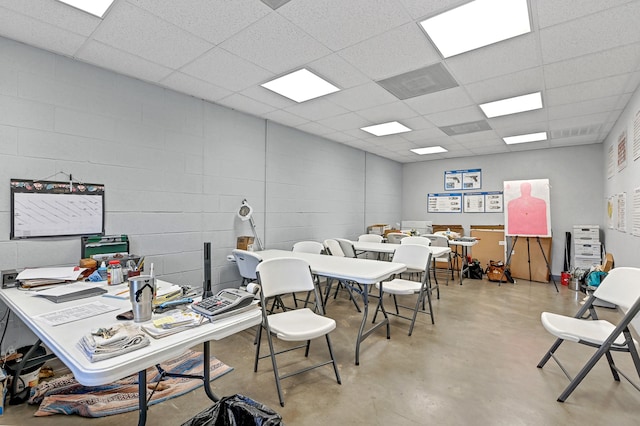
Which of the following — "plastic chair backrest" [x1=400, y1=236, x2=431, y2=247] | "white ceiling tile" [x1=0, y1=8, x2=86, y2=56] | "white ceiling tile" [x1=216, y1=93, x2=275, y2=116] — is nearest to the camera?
"white ceiling tile" [x1=0, y1=8, x2=86, y2=56]

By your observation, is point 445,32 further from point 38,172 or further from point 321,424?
point 38,172

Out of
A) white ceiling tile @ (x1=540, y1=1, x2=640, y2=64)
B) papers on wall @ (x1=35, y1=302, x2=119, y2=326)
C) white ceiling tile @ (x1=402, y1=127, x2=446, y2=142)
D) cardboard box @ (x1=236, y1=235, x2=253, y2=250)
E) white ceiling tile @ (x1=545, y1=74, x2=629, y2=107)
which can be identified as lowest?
papers on wall @ (x1=35, y1=302, x2=119, y2=326)

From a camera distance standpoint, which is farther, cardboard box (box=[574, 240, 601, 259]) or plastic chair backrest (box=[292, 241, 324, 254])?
cardboard box (box=[574, 240, 601, 259])

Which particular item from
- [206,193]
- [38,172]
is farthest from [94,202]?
[206,193]

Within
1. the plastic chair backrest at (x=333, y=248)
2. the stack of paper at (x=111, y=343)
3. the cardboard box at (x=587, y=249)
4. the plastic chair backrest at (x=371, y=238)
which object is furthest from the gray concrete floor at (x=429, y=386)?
the cardboard box at (x=587, y=249)

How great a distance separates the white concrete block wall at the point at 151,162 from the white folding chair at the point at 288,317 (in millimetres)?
1578

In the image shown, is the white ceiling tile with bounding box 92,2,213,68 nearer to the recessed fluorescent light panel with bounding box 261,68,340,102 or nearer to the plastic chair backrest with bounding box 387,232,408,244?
the recessed fluorescent light panel with bounding box 261,68,340,102

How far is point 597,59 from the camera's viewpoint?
2676 millimetres

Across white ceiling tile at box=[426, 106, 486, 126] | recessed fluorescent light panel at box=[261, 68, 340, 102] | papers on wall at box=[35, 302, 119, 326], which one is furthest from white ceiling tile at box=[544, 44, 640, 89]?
papers on wall at box=[35, 302, 119, 326]

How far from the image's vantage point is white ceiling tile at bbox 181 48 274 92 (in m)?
2.74

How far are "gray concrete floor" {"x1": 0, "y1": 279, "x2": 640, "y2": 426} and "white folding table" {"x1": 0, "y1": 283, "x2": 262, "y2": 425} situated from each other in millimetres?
609

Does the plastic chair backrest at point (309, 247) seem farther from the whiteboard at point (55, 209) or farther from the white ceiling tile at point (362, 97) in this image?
the whiteboard at point (55, 209)

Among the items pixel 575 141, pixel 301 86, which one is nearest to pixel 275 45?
pixel 301 86

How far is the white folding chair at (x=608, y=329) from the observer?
2020 millimetres
